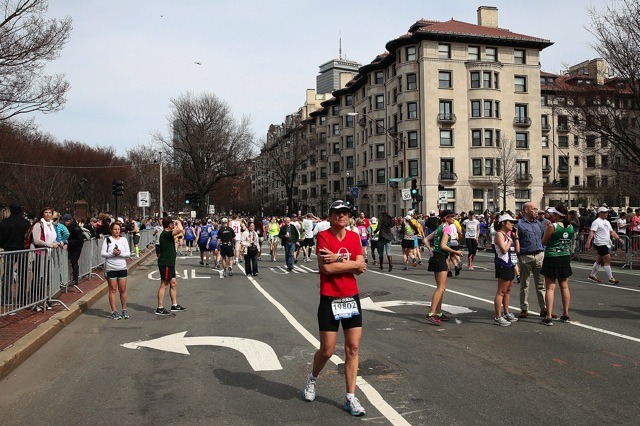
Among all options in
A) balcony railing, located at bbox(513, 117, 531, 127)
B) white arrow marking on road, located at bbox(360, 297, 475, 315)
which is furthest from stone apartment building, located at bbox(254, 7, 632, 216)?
white arrow marking on road, located at bbox(360, 297, 475, 315)

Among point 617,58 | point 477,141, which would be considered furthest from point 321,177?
point 617,58

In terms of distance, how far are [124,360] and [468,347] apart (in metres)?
4.34

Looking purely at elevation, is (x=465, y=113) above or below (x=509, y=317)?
above

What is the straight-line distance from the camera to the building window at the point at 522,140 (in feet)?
184

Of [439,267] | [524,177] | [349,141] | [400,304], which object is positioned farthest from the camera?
[349,141]

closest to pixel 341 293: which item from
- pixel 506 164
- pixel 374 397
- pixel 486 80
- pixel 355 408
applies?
pixel 355 408

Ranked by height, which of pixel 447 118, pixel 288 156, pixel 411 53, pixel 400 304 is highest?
pixel 411 53

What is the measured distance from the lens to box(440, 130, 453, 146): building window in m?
54.1

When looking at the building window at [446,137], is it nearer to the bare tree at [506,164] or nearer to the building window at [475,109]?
the building window at [475,109]

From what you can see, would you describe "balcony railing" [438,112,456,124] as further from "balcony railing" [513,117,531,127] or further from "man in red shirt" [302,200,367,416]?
"man in red shirt" [302,200,367,416]

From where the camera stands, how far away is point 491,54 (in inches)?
2169

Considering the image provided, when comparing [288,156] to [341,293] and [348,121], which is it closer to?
[348,121]

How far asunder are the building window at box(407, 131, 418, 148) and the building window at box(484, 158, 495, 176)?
6981mm

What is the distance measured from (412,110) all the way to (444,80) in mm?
4125
